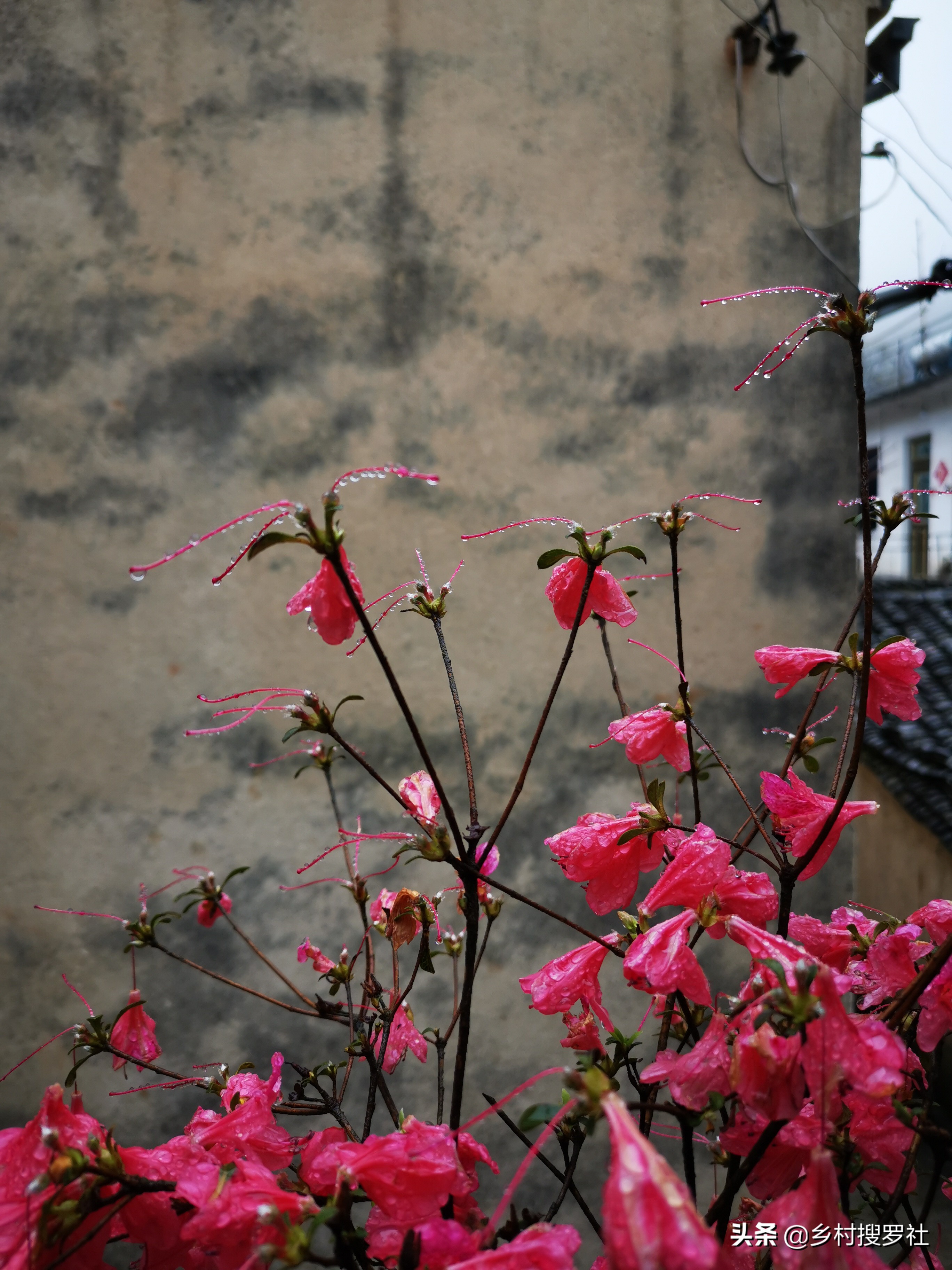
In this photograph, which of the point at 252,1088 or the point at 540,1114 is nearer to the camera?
the point at 540,1114

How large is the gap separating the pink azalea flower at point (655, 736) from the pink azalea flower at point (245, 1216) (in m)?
0.54

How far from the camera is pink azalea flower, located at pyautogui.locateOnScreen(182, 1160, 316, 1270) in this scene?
0.60 meters

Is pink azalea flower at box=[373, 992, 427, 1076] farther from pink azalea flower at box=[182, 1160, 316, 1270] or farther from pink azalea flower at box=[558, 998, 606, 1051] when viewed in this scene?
pink azalea flower at box=[182, 1160, 316, 1270]

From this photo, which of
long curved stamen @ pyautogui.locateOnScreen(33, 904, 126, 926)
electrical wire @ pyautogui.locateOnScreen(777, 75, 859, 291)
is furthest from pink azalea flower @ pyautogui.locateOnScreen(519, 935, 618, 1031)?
electrical wire @ pyautogui.locateOnScreen(777, 75, 859, 291)

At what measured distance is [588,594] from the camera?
873 mm

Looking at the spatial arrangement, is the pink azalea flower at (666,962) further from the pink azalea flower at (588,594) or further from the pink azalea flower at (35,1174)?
the pink azalea flower at (35,1174)

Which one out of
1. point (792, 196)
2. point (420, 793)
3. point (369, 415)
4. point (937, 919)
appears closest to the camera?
point (937, 919)

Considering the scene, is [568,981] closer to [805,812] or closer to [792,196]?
[805,812]

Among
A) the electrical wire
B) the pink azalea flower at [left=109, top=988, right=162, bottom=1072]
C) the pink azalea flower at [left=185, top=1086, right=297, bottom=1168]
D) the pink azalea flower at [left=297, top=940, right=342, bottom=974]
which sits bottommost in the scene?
the pink azalea flower at [left=109, top=988, right=162, bottom=1072]

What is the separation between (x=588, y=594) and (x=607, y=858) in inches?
11.5

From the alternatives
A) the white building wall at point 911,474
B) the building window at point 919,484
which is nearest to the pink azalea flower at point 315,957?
the white building wall at point 911,474

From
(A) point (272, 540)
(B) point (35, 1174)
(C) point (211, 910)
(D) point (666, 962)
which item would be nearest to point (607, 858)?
(D) point (666, 962)

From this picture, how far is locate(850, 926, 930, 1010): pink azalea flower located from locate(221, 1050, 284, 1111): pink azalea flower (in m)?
0.64

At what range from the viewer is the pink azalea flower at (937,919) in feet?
2.51
